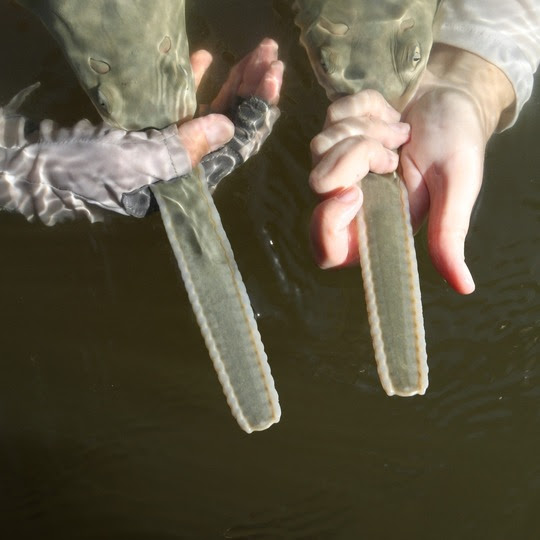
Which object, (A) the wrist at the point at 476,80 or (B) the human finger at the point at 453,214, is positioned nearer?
(B) the human finger at the point at 453,214

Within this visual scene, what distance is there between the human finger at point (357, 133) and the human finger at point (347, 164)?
0.11ft

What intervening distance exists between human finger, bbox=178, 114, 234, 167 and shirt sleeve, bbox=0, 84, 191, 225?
0.07 ft

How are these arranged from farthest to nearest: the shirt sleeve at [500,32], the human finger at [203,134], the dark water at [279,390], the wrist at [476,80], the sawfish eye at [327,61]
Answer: the dark water at [279,390] → the shirt sleeve at [500,32] → the wrist at [476,80] → the sawfish eye at [327,61] → the human finger at [203,134]

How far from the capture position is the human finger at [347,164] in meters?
1.75

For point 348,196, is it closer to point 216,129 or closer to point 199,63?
point 216,129

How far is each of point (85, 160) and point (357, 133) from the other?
699 mm

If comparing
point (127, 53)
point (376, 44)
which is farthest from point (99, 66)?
point (376, 44)

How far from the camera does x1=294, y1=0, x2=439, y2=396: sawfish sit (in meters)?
1.73

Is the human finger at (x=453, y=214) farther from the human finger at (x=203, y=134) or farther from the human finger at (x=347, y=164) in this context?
the human finger at (x=203, y=134)

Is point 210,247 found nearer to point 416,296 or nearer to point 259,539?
point 416,296

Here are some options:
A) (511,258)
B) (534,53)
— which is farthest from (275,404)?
(534,53)

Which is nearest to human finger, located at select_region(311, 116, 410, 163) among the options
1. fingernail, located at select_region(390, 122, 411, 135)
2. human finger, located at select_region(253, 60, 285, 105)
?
fingernail, located at select_region(390, 122, 411, 135)

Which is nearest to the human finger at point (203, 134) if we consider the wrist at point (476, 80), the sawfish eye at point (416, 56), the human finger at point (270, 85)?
the human finger at point (270, 85)

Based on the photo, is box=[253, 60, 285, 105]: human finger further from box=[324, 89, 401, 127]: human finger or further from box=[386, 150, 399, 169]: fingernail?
box=[386, 150, 399, 169]: fingernail
